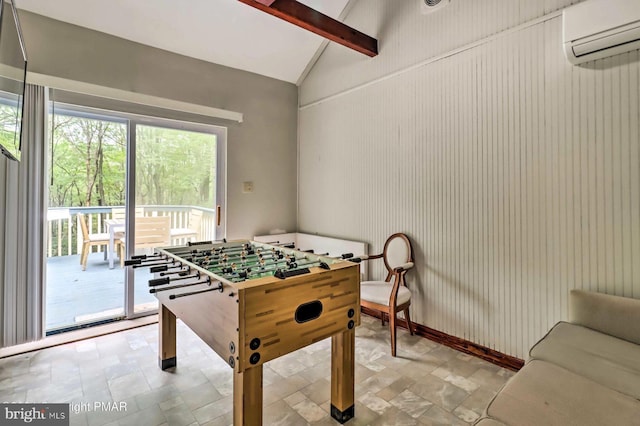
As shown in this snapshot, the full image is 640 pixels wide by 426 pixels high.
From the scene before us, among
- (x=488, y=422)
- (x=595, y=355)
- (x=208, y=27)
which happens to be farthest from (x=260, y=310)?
(x=208, y=27)

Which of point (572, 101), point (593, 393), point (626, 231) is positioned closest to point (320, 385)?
point (593, 393)

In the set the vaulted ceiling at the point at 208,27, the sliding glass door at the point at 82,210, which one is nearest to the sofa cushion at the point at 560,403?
the sliding glass door at the point at 82,210

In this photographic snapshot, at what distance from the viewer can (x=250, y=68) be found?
3.88 metres

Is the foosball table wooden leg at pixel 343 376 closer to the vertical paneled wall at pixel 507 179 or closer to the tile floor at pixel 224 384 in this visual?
the tile floor at pixel 224 384

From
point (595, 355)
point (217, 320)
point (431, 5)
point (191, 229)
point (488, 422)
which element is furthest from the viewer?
point (191, 229)

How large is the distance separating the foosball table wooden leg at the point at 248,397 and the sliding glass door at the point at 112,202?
2.37 metres

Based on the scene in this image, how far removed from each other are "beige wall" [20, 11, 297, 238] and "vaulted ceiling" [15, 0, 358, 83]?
9 cm

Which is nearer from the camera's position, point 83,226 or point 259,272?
point 259,272

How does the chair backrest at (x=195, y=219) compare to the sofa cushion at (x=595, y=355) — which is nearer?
the sofa cushion at (x=595, y=355)

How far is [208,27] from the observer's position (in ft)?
10.7

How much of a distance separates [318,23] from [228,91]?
135 centimetres

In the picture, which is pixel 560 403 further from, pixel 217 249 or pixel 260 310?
pixel 217 249

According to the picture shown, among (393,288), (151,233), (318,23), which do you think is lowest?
(393,288)

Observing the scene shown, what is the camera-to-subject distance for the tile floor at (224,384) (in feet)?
6.07
